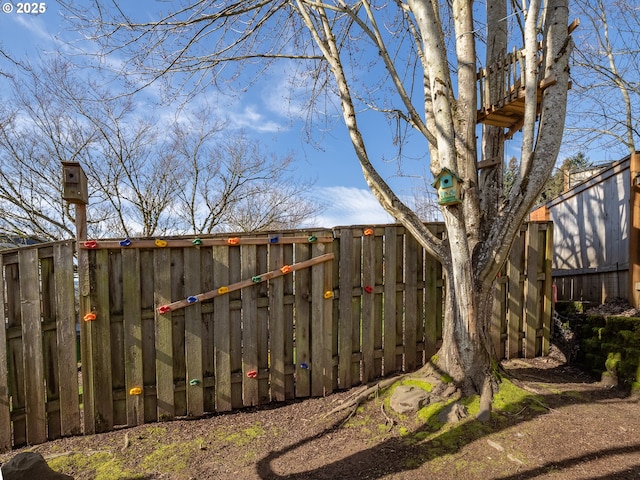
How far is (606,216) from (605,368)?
3.18 m

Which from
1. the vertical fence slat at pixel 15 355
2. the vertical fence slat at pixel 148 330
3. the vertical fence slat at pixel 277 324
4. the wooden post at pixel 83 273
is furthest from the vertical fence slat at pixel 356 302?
the vertical fence slat at pixel 15 355

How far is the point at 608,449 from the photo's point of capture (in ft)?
7.38

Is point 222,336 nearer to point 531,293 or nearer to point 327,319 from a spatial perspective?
point 327,319

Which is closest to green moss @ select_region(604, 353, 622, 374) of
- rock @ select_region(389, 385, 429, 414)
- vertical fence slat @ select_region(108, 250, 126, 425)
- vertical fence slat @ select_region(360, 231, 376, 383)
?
rock @ select_region(389, 385, 429, 414)

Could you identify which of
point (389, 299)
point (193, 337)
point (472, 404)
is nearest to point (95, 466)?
point (193, 337)

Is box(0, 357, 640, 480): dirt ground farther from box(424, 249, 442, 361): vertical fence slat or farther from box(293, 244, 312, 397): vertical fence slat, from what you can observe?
box(424, 249, 442, 361): vertical fence slat

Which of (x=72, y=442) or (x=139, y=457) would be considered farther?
(x=72, y=442)

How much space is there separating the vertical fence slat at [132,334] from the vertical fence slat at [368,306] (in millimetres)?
2065

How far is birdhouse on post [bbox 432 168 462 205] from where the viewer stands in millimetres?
2732

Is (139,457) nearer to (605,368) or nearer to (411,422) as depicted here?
(411,422)

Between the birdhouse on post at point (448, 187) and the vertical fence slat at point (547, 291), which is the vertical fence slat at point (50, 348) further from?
the vertical fence slat at point (547, 291)

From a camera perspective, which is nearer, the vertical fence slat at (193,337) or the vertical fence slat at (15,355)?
the vertical fence slat at (15,355)

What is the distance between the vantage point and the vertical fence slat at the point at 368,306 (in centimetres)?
347

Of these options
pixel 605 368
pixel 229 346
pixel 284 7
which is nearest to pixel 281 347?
pixel 229 346
